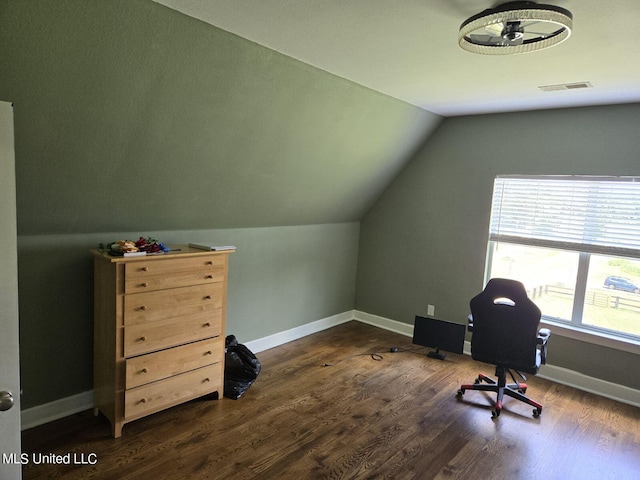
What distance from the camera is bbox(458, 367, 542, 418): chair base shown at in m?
3.08

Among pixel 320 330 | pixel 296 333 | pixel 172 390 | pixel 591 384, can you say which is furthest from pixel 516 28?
pixel 320 330

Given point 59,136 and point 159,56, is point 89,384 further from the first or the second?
point 159,56

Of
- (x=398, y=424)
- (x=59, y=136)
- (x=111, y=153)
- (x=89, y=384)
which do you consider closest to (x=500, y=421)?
(x=398, y=424)

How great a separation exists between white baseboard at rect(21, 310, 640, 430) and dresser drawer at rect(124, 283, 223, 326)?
2.69ft

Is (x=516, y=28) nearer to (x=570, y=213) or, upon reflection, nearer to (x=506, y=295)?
(x=506, y=295)

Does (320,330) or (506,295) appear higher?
(506,295)

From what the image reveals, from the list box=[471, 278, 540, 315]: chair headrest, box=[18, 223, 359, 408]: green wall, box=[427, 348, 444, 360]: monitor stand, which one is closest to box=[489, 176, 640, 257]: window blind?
box=[471, 278, 540, 315]: chair headrest

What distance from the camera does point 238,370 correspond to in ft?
10.7

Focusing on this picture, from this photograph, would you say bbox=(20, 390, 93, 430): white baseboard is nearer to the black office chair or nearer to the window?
the black office chair

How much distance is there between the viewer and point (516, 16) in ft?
5.59

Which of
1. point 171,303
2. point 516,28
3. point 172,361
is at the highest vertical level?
point 516,28

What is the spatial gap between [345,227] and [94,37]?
342 cm

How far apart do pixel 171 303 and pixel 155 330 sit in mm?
191

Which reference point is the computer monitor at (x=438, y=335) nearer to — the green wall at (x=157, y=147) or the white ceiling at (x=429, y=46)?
the green wall at (x=157, y=147)
